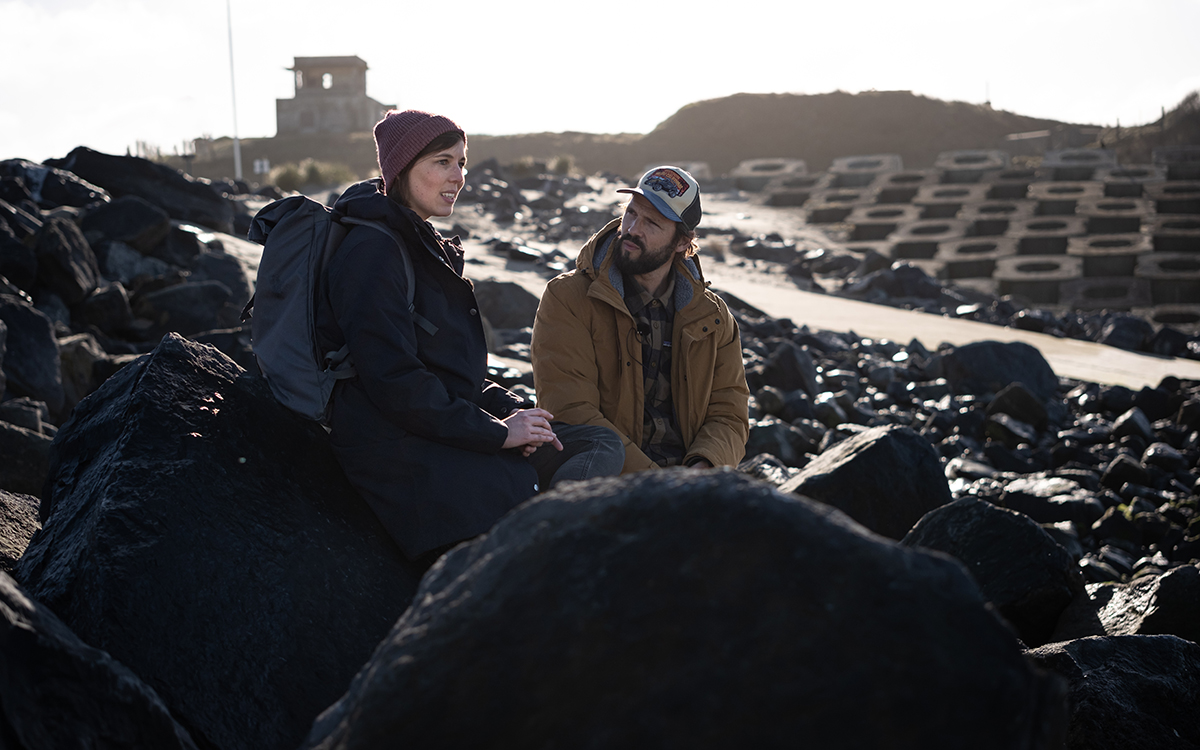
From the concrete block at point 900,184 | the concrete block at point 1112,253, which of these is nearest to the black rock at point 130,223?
the concrete block at point 1112,253

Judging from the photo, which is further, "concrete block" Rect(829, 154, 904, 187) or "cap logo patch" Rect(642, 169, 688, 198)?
"concrete block" Rect(829, 154, 904, 187)

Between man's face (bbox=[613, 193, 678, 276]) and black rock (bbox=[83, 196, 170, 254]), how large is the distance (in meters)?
9.03

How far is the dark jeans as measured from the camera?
10.2ft

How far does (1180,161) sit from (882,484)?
114 ft

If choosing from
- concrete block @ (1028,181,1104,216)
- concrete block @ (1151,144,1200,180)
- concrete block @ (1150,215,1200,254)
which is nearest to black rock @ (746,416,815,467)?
concrete block @ (1150,215,1200,254)

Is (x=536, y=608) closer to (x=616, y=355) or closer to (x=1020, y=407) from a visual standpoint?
(x=616, y=355)

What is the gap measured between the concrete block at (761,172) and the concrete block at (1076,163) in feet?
29.4

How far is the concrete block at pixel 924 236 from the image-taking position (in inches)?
970

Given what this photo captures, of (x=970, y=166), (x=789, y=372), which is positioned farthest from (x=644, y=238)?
(x=970, y=166)

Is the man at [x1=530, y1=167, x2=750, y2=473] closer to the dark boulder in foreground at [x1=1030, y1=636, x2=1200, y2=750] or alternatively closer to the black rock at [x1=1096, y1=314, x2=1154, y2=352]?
the dark boulder in foreground at [x1=1030, y1=636, x2=1200, y2=750]

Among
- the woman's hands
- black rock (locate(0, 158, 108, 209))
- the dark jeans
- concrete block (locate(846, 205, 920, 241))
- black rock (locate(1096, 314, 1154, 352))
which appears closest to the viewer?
the woman's hands

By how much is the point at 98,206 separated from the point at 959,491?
10409 millimetres

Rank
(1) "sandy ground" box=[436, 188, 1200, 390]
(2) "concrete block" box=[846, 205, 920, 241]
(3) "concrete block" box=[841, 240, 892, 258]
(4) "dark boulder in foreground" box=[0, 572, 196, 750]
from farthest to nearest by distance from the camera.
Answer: (2) "concrete block" box=[846, 205, 920, 241], (3) "concrete block" box=[841, 240, 892, 258], (1) "sandy ground" box=[436, 188, 1200, 390], (4) "dark boulder in foreground" box=[0, 572, 196, 750]

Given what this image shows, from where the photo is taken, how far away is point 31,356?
21.3 feet
